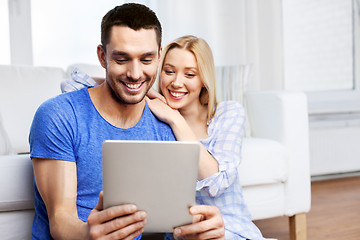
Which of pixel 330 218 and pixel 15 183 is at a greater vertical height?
pixel 15 183

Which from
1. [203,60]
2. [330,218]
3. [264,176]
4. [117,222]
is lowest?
[330,218]

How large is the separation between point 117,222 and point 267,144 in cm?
123

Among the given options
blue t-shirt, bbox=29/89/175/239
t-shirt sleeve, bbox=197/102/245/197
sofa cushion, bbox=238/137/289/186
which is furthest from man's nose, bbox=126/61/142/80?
sofa cushion, bbox=238/137/289/186

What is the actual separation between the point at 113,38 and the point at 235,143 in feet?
2.01

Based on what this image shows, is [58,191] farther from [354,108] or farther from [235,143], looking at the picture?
[354,108]

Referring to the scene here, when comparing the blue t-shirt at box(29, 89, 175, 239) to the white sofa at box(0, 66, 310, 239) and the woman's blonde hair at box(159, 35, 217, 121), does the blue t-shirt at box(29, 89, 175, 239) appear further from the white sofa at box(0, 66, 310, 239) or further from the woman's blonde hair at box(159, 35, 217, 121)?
the white sofa at box(0, 66, 310, 239)

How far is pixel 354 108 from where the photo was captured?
3.59 metres

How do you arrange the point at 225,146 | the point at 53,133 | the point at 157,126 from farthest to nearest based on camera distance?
the point at 225,146
the point at 157,126
the point at 53,133

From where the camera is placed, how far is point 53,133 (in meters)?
1.03

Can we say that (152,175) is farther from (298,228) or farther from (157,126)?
(298,228)

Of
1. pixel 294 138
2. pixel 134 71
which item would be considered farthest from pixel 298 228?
pixel 134 71

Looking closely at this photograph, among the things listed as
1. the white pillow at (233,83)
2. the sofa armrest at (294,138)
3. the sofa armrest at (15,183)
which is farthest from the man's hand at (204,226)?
the white pillow at (233,83)

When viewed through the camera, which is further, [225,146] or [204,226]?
[225,146]

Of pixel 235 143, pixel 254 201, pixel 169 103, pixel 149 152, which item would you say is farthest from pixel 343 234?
pixel 149 152
